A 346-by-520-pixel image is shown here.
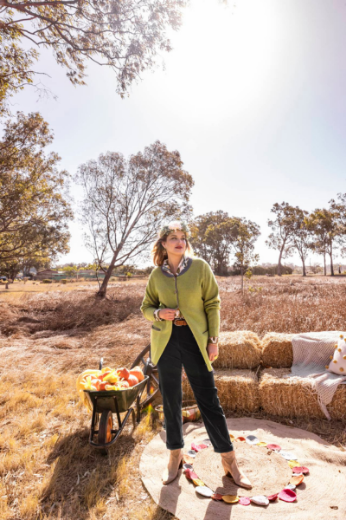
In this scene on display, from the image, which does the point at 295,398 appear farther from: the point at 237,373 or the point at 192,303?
the point at 192,303

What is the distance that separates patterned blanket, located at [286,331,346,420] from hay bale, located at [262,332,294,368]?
121 mm

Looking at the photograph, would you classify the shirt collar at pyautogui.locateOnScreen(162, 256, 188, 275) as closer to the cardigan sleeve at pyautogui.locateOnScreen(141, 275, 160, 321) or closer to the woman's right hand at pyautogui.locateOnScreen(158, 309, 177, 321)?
the cardigan sleeve at pyautogui.locateOnScreen(141, 275, 160, 321)

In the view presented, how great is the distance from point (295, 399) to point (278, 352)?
2.85ft

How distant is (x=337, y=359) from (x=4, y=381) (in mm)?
5173

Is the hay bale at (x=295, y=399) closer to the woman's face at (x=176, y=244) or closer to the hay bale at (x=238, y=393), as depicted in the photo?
the hay bale at (x=238, y=393)

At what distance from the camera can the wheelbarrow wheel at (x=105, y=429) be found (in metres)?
2.87

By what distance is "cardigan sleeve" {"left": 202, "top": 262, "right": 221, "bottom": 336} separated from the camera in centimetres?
244

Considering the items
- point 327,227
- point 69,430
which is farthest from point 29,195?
point 327,227

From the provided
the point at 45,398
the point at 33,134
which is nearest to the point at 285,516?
the point at 45,398

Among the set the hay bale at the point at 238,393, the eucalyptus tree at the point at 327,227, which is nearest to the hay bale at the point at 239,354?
the hay bale at the point at 238,393

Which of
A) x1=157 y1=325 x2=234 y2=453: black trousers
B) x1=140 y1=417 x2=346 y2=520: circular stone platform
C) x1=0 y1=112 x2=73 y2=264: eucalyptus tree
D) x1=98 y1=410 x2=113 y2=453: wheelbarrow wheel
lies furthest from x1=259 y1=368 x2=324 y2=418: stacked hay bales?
x1=0 y1=112 x2=73 y2=264: eucalyptus tree

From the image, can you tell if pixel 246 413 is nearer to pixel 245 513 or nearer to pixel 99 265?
pixel 245 513

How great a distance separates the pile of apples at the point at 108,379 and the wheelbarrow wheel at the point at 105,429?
26 centimetres

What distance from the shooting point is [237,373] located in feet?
13.7
